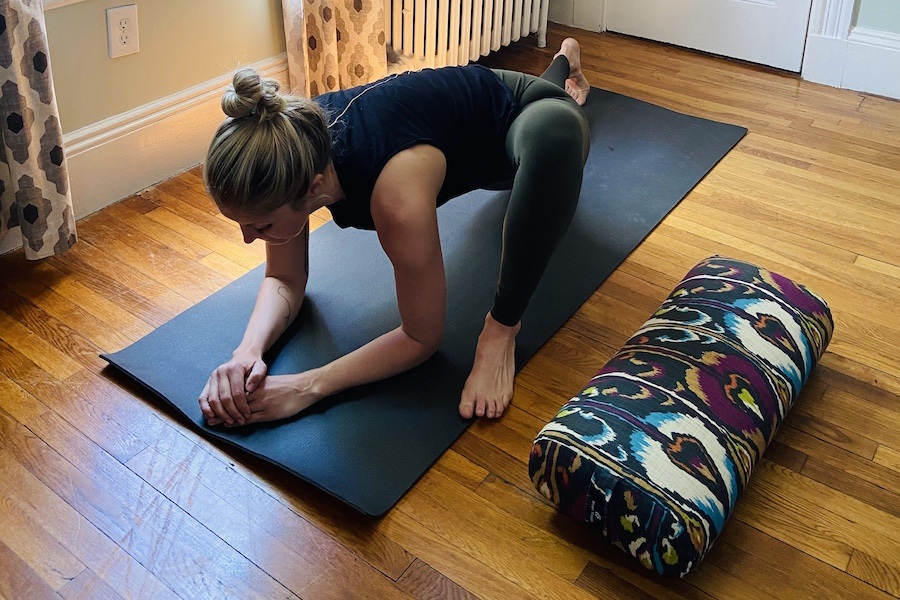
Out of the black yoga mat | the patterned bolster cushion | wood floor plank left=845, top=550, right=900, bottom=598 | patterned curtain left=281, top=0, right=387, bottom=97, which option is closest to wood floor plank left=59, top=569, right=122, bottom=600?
Answer: the black yoga mat

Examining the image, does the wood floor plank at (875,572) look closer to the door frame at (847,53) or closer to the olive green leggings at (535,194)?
the olive green leggings at (535,194)

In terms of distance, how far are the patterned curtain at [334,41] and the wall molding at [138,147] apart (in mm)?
160

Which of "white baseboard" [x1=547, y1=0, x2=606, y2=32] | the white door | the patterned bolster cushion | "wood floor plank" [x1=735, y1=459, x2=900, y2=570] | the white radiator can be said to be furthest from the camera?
"white baseboard" [x1=547, y1=0, x2=606, y2=32]

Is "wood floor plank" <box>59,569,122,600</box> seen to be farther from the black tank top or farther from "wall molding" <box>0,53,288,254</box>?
"wall molding" <box>0,53,288,254</box>

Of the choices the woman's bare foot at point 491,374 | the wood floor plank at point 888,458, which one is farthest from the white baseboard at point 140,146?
the wood floor plank at point 888,458

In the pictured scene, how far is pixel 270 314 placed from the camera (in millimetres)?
1756

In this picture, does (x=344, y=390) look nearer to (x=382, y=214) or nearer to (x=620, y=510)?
(x=382, y=214)

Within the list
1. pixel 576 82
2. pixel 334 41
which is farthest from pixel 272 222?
pixel 576 82

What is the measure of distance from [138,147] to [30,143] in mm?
457

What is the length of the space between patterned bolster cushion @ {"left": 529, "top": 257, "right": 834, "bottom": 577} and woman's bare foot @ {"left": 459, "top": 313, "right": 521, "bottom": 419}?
0.21 m

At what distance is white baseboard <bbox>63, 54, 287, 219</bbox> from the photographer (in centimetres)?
221

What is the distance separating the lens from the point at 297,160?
137 centimetres

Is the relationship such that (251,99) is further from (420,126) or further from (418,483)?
(418,483)

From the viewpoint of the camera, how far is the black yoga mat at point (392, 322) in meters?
1.55
